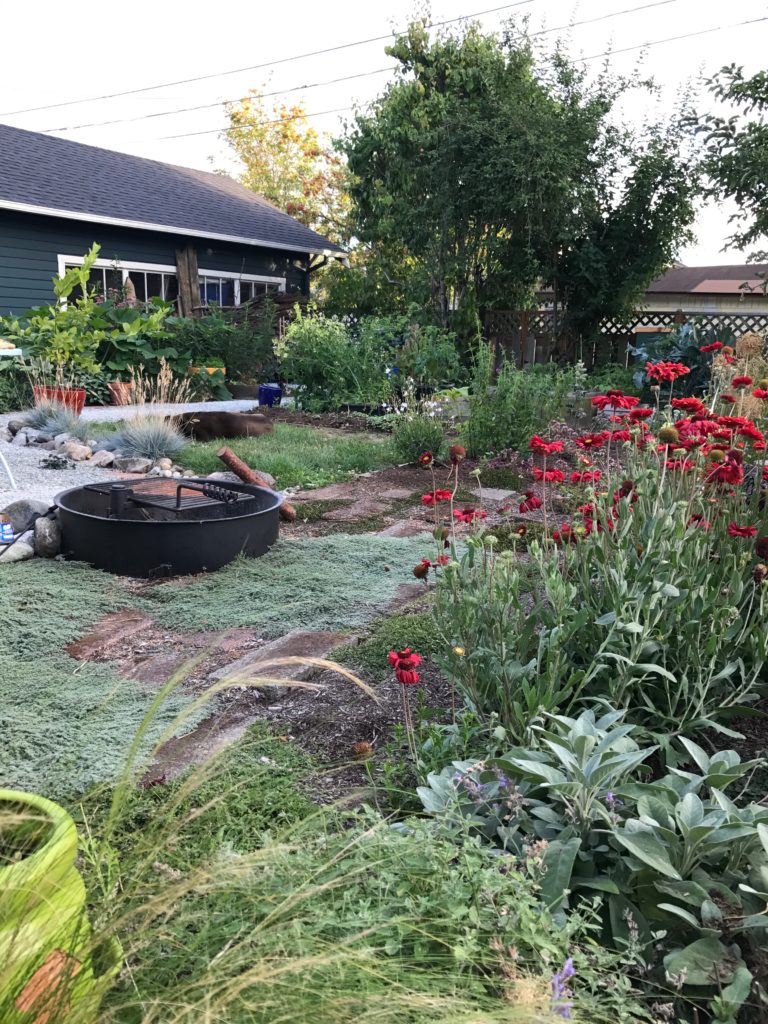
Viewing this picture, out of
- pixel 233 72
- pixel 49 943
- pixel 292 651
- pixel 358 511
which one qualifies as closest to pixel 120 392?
pixel 358 511

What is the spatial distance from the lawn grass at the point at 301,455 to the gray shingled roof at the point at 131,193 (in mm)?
6461

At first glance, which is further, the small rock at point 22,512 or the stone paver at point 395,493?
the stone paver at point 395,493

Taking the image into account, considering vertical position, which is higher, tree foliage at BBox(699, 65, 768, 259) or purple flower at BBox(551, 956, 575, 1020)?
tree foliage at BBox(699, 65, 768, 259)

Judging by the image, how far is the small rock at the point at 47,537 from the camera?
4086 millimetres

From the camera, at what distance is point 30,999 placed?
0.92 meters

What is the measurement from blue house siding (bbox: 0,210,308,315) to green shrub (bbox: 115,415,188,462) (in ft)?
21.1

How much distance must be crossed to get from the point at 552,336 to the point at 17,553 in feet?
33.3

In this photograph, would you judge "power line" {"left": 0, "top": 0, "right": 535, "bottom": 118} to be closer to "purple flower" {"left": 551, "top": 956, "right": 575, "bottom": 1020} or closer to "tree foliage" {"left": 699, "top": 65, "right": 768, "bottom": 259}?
"tree foliage" {"left": 699, "top": 65, "right": 768, "bottom": 259}

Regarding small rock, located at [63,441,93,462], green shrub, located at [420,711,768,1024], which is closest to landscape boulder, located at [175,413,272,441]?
small rock, located at [63,441,93,462]

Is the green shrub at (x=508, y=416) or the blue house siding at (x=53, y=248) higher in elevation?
the blue house siding at (x=53, y=248)

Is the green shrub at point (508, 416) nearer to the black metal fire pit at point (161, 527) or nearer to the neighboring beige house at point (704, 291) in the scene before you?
the black metal fire pit at point (161, 527)

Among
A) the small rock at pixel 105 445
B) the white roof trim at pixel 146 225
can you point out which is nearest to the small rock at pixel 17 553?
the small rock at pixel 105 445

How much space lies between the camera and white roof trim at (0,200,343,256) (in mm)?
11500

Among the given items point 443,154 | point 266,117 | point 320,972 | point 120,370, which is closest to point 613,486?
point 320,972
